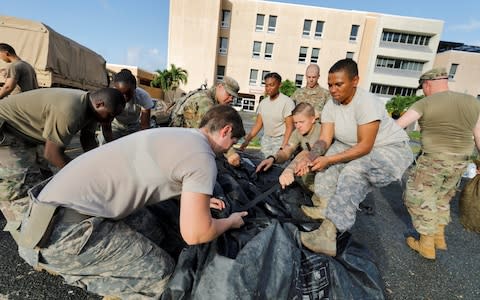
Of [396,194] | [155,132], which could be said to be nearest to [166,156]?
Result: [155,132]

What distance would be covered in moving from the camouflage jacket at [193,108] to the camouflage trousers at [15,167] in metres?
1.63

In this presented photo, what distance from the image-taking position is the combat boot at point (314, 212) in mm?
2666

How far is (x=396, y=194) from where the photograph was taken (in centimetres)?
414

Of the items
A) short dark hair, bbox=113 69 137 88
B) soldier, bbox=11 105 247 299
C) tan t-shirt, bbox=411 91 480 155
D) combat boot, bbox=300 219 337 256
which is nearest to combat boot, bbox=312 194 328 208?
combat boot, bbox=300 219 337 256

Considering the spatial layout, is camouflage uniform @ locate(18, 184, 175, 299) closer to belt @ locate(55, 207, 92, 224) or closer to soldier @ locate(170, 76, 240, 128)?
belt @ locate(55, 207, 92, 224)

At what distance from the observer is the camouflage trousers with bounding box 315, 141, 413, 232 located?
190cm

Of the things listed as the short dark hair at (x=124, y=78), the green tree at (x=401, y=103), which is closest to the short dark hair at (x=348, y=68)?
the short dark hair at (x=124, y=78)

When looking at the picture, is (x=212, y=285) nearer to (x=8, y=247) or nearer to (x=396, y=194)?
(x=8, y=247)

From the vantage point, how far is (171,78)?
27.4 m

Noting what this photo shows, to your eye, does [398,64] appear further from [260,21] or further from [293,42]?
[260,21]

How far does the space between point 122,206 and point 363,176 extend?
175 centimetres

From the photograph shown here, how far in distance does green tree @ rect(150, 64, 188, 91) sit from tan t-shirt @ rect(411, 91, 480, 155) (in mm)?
27283

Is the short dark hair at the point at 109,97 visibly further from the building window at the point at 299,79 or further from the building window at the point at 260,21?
the building window at the point at 260,21

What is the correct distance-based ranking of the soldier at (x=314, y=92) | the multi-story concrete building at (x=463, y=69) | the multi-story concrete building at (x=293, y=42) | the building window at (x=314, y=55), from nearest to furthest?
the soldier at (x=314, y=92) < the multi-story concrete building at (x=463, y=69) < the multi-story concrete building at (x=293, y=42) < the building window at (x=314, y=55)
